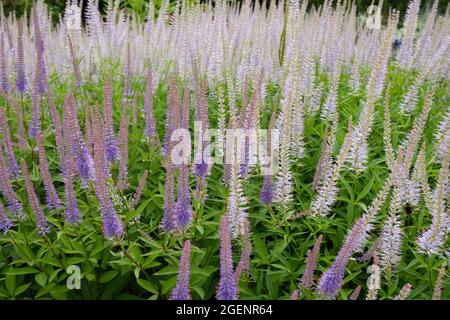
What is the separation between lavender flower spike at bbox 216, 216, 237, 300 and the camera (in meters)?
1.67

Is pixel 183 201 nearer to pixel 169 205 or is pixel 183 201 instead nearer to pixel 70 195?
pixel 169 205

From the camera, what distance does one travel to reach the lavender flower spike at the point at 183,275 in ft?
5.46

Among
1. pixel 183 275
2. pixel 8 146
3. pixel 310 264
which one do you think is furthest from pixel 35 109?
pixel 310 264

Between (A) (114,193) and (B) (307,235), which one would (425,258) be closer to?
(B) (307,235)

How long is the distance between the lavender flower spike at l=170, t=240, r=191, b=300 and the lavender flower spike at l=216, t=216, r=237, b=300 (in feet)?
0.42

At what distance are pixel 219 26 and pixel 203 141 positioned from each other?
2.22 metres

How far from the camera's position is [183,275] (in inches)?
69.0

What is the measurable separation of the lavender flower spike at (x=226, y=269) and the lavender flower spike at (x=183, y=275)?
5.1 inches

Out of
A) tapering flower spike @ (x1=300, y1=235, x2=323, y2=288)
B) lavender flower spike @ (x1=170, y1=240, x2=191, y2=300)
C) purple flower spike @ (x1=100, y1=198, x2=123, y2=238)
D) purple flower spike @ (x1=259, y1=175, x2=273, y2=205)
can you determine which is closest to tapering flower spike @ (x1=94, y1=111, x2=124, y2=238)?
purple flower spike @ (x1=100, y1=198, x2=123, y2=238)

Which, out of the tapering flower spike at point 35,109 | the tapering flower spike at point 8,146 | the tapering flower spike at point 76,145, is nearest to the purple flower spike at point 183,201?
the tapering flower spike at point 76,145

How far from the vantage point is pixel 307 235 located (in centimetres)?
290

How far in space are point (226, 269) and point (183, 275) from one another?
0.17m

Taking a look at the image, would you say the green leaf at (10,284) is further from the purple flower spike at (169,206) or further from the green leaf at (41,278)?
the purple flower spike at (169,206)
